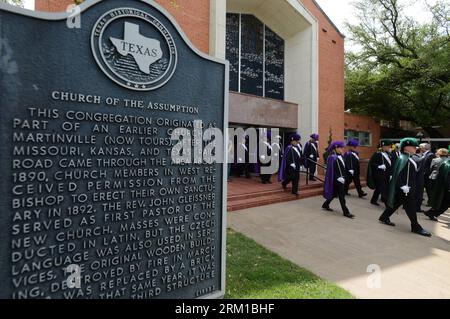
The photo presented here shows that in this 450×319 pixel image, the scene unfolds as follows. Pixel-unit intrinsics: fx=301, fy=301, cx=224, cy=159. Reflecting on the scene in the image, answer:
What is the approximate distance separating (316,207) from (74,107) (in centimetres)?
702

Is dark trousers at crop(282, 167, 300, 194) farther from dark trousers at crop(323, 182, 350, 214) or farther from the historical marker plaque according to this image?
the historical marker plaque

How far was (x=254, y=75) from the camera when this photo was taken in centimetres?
1395

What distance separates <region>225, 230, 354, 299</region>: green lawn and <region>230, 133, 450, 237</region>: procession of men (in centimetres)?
344

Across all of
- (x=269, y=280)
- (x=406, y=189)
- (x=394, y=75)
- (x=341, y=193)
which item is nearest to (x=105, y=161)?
(x=269, y=280)

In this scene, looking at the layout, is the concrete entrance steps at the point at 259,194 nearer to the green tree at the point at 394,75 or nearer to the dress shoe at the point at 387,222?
the dress shoe at the point at 387,222

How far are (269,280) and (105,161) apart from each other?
7.96 feet

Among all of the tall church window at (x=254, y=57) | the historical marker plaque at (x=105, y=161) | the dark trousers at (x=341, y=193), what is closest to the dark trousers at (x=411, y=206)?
the dark trousers at (x=341, y=193)

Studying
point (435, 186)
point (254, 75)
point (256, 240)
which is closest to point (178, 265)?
point (256, 240)

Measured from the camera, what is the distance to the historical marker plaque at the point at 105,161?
78.7 inches

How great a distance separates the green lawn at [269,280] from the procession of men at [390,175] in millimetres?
3440

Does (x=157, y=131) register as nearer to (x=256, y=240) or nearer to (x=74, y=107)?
(x=74, y=107)

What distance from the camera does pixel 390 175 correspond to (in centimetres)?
806

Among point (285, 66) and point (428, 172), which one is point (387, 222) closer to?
point (428, 172)

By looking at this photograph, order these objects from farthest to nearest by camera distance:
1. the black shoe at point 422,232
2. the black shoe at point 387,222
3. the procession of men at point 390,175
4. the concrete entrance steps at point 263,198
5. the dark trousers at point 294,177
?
the dark trousers at point 294,177
the concrete entrance steps at point 263,198
the black shoe at point 387,222
the procession of men at point 390,175
the black shoe at point 422,232
